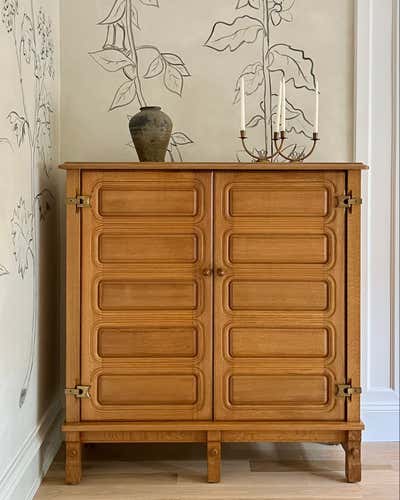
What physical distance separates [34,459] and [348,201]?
1.48 metres

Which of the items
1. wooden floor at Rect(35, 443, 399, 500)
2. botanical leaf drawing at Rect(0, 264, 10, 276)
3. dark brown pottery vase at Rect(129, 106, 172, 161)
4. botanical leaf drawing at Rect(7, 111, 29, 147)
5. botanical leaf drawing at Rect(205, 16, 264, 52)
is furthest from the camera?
botanical leaf drawing at Rect(205, 16, 264, 52)

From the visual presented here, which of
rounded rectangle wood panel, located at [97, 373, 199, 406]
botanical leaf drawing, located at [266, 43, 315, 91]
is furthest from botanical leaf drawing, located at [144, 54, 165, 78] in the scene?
rounded rectangle wood panel, located at [97, 373, 199, 406]

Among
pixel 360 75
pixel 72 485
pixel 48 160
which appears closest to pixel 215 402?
pixel 72 485

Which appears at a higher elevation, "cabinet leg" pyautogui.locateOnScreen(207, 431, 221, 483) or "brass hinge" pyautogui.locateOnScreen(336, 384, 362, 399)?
"brass hinge" pyautogui.locateOnScreen(336, 384, 362, 399)

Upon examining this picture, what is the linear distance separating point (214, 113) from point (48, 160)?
75 centimetres

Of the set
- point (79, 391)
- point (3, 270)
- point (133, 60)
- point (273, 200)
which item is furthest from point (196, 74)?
point (79, 391)

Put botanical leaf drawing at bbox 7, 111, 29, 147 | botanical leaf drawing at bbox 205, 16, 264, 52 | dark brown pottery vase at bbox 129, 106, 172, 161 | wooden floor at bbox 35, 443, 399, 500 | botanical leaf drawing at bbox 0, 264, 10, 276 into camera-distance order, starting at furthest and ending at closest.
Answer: botanical leaf drawing at bbox 205, 16, 264, 52, dark brown pottery vase at bbox 129, 106, 172, 161, wooden floor at bbox 35, 443, 399, 500, botanical leaf drawing at bbox 7, 111, 29, 147, botanical leaf drawing at bbox 0, 264, 10, 276

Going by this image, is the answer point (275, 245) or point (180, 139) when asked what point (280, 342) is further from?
point (180, 139)

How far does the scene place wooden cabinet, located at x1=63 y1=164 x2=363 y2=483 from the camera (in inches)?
87.5

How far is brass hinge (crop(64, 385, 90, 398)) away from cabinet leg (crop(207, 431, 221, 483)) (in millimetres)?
477

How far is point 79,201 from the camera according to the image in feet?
7.26

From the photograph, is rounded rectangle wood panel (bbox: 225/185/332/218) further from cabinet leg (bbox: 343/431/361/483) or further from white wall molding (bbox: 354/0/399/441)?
cabinet leg (bbox: 343/431/361/483)

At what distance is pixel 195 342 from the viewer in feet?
7.35

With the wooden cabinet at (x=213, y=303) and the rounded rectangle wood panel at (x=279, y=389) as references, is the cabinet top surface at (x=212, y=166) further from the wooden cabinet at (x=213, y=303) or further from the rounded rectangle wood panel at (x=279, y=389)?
the rounded rectangle wood panel at (x=279, y=389)
